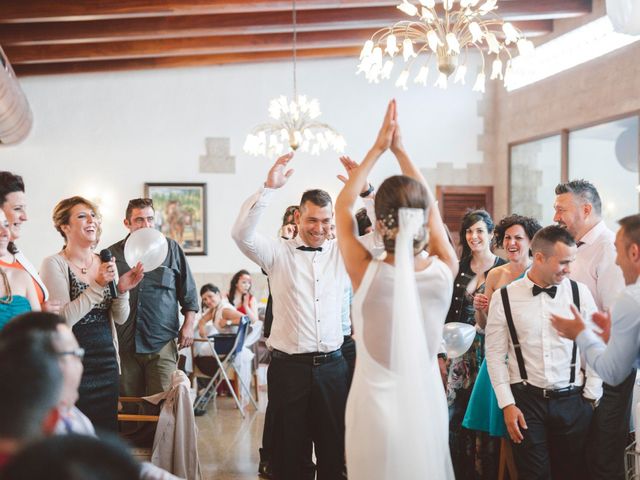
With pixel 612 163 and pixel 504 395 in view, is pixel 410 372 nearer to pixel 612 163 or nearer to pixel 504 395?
pixel 504 395

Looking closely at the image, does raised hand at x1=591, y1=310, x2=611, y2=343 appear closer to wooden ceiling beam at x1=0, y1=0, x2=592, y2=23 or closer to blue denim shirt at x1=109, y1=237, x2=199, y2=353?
Answer: blue denim shirt at x1=109, y1=237, x2=199, y2=353

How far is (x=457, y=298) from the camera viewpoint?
4.13m

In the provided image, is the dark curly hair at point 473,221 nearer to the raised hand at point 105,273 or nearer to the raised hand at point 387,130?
the raised hand at point 387,130

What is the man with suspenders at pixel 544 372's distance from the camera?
303cm

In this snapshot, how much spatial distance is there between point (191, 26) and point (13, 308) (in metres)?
6.31

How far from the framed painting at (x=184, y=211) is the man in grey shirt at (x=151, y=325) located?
5538 mm

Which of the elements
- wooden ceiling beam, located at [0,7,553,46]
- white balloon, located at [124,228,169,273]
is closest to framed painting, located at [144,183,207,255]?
wooden ceiling beam, located at [0,7,553,46]

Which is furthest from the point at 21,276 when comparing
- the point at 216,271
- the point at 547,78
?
the point at 547,78

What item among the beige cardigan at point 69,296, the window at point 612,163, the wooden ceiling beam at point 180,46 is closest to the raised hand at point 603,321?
the beige cardigan at point 69,296

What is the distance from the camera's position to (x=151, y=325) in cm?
479

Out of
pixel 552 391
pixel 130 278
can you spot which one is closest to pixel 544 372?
pixel 552 391

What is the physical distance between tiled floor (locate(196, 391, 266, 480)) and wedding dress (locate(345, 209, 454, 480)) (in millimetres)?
2643

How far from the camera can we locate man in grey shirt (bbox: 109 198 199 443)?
15.6 feet

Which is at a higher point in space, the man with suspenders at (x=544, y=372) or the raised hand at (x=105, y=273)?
the raised hand at (x=105, y=273)
